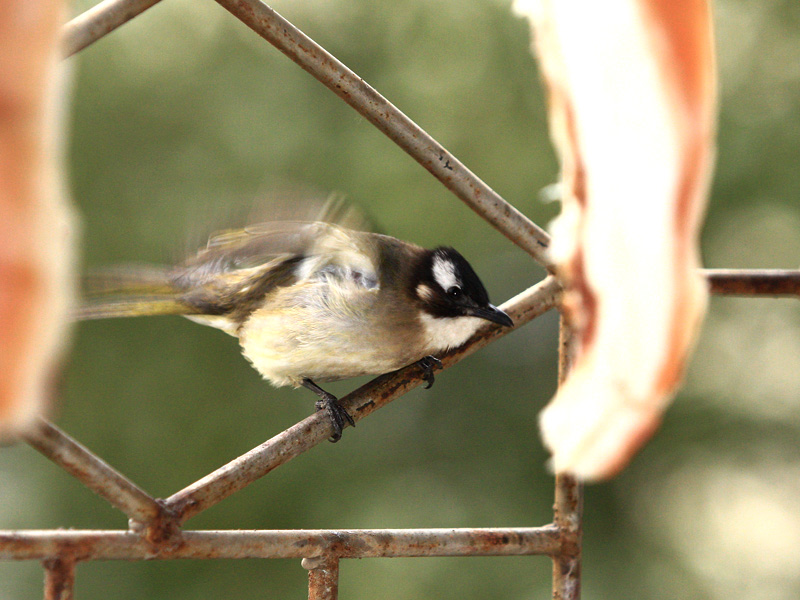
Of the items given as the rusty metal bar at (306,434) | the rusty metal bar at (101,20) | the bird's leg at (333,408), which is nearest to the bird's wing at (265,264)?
the bird's leg at (333,408)

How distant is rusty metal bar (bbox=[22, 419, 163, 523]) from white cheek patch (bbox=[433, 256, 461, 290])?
1.95 ft

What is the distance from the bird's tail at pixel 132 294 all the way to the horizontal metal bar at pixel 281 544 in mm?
395

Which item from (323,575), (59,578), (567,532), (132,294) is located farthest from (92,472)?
(132,294)

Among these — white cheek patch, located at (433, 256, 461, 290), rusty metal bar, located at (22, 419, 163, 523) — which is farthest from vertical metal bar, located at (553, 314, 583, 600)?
white cheek patch, located at (433, 256, 461, 290)

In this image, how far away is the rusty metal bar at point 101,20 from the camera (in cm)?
36

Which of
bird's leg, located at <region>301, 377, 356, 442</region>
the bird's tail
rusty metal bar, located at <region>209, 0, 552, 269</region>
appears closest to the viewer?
rusty metal bar, located at <region>209, 0, 552, 269</region>

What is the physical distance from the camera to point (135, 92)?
2.03 meters

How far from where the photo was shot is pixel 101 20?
38 centimetres

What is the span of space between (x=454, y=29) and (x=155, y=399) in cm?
118

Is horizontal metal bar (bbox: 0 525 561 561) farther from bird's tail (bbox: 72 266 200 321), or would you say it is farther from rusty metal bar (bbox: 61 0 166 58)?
bird's tail (bbox: 72 266 200 321)

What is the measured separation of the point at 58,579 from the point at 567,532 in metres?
0.31

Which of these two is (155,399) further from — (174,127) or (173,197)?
(174,127)

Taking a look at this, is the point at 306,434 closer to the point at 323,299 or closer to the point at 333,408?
the point at 333,408

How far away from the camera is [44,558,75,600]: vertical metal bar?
1.08ft
